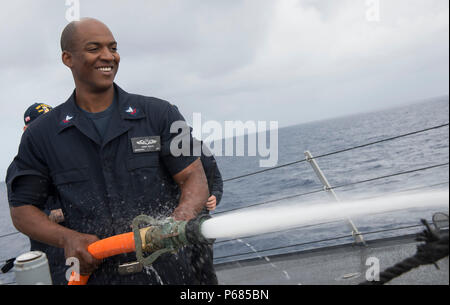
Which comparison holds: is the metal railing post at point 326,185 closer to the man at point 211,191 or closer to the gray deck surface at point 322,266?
the gray deck surface at point 322,266

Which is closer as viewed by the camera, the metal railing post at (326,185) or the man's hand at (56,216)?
the man's hand at (56,216)

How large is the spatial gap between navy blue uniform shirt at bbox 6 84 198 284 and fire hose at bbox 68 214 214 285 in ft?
1.92

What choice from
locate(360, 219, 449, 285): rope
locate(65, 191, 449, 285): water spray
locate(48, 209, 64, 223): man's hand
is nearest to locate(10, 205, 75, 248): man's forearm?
locate(65, 191, 449, 285): water spray

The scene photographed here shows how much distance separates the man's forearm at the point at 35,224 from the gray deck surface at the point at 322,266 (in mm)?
2621

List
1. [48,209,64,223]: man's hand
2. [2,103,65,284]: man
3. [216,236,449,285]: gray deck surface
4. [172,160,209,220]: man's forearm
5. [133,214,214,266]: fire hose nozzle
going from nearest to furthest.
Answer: [133,214,214,266]: fire hose nozzle < [172,160,209,220]: man's forearm < [2,103,65,284]: man < [48,209,64,223]: man's hand < [216,236,449,285]: gray deck surface

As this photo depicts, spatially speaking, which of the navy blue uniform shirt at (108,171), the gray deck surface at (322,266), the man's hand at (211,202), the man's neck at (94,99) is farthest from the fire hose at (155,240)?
the gray deck surface at (322,266)

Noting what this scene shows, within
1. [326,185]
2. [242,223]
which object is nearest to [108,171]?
[242,223]

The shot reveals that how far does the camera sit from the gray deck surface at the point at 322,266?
388cm

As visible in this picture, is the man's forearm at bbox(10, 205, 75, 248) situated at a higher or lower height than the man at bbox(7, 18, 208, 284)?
lower

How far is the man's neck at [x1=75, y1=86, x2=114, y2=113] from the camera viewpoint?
229 centimetres

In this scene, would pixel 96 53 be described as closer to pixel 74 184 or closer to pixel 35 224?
pixel 74 184

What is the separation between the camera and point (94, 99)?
2297 millimetres

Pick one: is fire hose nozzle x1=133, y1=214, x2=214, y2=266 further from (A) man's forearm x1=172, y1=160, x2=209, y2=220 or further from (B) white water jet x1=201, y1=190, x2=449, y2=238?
(A) man's forearm x1=172, y1=160, x2=209, y2=220
